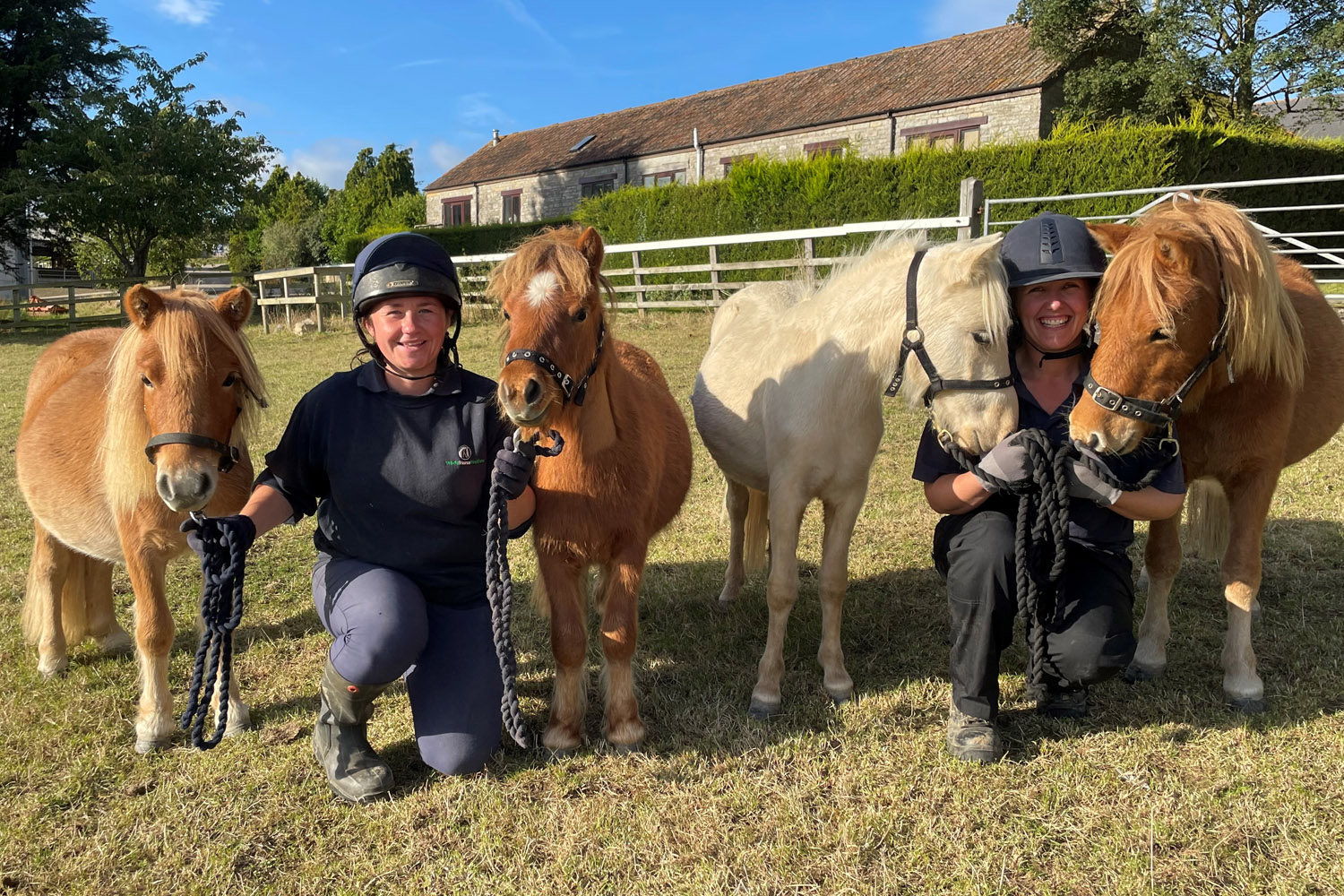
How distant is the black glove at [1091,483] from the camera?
2.57m

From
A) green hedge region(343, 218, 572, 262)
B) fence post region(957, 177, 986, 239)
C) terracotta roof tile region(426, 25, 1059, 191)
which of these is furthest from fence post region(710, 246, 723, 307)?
green hedge region(343, 218, 572, 262)

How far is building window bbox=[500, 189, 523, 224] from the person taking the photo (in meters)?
30.5

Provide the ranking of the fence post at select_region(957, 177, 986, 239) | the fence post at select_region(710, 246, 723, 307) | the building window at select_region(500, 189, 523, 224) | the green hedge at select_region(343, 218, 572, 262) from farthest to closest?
the building window at select_region(500, 189, 523, 224) → the green hedge at select_region(343, 218, 572, 262) → the fence post at select_region(710, 246, 723, 307) → the fence post at select_region(957, 177, 986, 239)

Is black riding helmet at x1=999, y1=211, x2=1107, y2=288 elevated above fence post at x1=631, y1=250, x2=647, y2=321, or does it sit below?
below

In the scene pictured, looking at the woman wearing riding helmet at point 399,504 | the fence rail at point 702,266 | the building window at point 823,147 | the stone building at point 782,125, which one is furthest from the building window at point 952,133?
the woman wearing riding helmet at point 399,504

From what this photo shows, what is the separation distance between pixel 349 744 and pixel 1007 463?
2.52 metres

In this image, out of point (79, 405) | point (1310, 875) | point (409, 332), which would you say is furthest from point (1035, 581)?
point (79, 405)

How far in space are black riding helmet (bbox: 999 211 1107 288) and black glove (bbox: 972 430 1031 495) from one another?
23.2 inches

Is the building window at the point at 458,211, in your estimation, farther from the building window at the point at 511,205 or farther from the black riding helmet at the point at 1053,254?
the black riding helmet at the point at 1053,254

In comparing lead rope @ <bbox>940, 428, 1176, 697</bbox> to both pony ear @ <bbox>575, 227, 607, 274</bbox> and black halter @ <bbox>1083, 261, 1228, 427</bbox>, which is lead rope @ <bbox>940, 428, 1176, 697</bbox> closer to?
black halter @ <bbox>1083, 261, 1228, 427</bbox>

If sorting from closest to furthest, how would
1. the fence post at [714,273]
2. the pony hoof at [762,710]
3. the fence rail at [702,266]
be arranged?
the pony hoof at [762,710], the fence rail at [702,266], the fence post at [714,273]

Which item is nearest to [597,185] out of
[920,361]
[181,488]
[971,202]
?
[971,202]

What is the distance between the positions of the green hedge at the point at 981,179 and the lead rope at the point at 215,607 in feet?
40.0

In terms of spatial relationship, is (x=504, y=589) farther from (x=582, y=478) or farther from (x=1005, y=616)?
(x=1005, y=616)
